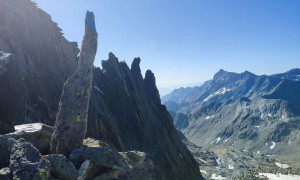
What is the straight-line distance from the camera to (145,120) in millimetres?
120625

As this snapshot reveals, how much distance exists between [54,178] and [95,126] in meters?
62.6

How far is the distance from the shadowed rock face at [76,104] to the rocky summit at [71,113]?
64 millimetres

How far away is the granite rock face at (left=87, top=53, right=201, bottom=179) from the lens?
3609 inches

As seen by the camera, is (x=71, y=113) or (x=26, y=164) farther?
(x=71, y=113)

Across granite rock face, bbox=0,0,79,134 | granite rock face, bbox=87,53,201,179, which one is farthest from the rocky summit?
granite rock face, bbox=87,53,201,179

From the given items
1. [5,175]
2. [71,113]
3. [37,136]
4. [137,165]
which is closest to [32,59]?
[37,136]

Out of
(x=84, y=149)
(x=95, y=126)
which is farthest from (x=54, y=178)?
(x=95, y=126)

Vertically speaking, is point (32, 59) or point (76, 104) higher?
point (32, 59)

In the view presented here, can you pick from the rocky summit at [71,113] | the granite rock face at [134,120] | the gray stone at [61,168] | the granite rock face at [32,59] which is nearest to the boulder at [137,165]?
the rocky summit at [71,113]

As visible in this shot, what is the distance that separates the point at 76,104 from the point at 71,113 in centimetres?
69

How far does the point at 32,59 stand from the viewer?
7331cm

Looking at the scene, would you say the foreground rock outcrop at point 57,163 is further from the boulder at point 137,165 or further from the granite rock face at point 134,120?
the granite rock face at point 134,120

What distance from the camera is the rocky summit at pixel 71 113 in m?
20.5

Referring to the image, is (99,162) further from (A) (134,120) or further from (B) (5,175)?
(A) (134,120)
